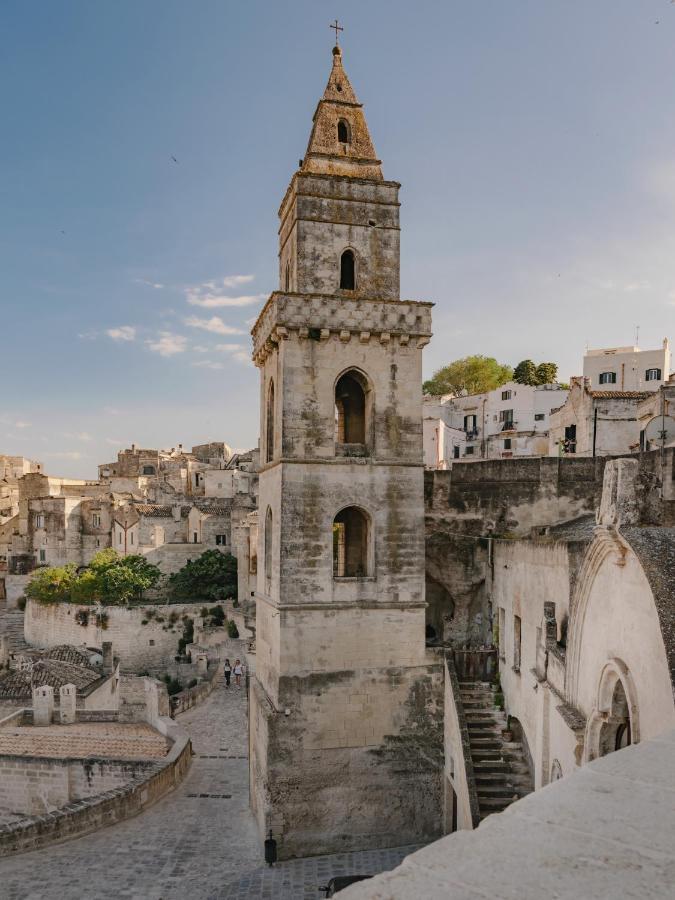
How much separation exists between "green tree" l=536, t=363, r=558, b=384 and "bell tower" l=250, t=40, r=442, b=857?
52.2 m

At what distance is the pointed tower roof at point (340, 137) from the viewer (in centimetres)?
1762

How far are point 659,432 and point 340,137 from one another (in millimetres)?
17457

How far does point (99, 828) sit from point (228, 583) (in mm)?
30850

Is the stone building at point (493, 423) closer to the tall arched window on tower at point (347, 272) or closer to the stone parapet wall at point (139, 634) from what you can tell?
the stone parapet wall at point (139, 634)

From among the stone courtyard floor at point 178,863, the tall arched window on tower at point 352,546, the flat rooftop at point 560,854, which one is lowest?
the stone courtyard floor at point 178,863

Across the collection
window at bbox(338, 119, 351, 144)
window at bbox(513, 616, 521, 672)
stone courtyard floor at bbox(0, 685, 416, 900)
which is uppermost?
window at bbox(338, 119, 351, 144)

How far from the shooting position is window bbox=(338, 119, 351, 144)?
1830 cm

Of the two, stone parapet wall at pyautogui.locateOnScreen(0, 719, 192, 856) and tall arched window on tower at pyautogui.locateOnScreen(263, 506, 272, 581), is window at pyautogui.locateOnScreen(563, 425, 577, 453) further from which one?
stone parapet wall at pyautogui.locateOnScreen(0, 719, 192, 856)

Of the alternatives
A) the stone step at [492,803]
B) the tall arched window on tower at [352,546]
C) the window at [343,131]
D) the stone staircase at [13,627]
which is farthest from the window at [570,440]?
the stone staircase at [13,627]

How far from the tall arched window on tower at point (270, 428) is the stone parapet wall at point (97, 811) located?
9.04 meters

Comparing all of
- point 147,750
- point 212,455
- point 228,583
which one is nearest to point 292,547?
point 147,750

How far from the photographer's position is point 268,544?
58.6ft

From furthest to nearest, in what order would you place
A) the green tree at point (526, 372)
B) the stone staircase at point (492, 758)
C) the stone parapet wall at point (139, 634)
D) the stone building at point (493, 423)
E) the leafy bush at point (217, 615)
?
the green tree at point (526, 372)
the stone building at point (493, 423)
the stone parapet wall at point (139, 634)
the leafy bush at point (217, 615)
the stone staircase at point (492, 758)

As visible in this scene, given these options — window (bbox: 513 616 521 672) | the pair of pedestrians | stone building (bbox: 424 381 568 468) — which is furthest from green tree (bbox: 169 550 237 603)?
window (bbox: 513 616 521 672)
